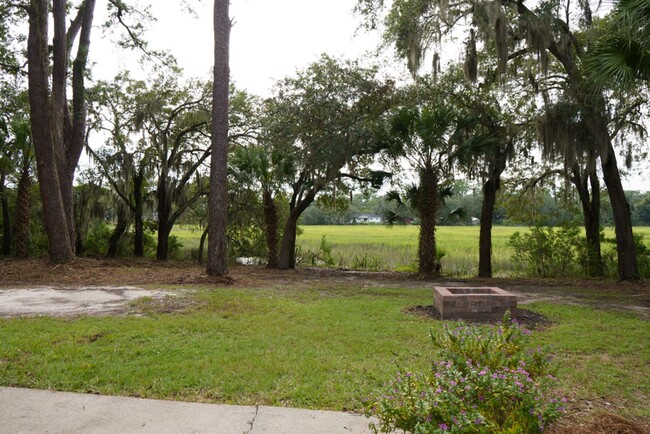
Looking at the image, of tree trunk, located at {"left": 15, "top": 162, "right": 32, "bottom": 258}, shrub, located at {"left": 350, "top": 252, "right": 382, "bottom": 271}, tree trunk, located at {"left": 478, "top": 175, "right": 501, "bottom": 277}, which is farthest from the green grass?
shrub, located at {"left": 350, "top": 252, "right": 382, "bottom": 271}

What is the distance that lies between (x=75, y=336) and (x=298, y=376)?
2.69 metres

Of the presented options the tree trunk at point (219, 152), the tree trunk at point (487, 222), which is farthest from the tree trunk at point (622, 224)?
the tree trunk at point (219, 152)

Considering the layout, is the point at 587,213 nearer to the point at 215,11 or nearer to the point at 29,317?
the point at 215,11

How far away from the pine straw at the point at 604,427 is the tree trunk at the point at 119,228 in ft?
58.6

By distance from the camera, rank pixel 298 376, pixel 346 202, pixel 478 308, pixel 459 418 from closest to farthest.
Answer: pixel 459 418 < pixel 298 376 < pixel 478 308 < pixel 346 202

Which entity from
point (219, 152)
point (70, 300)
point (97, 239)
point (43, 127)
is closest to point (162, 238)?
point (97, 239)

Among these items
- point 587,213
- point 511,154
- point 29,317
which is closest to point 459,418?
point 29,317

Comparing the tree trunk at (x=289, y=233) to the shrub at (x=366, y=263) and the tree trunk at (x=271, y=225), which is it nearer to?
the tree trunk at (x=271, y=225)

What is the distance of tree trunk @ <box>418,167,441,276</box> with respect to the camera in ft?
40.2

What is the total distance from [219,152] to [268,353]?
22.0 ft

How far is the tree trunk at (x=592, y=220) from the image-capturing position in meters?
13.6

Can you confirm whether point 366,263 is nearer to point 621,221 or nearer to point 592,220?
point 592,220

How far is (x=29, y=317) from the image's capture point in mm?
5855

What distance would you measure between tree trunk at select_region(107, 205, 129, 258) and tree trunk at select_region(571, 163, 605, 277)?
52.6ft
